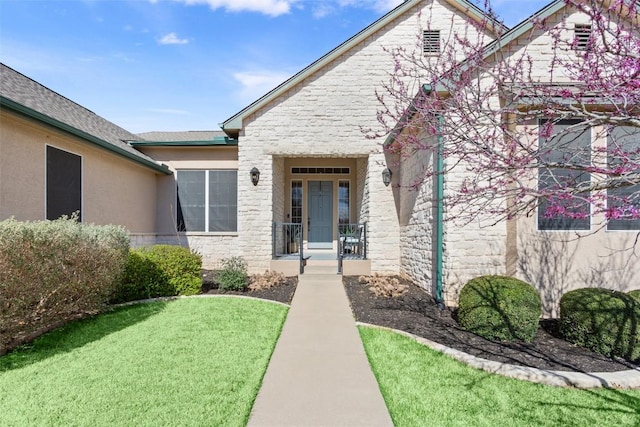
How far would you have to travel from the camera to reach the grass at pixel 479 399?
2955 mm

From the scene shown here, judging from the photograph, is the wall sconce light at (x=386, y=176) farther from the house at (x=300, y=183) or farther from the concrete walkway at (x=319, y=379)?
the concrete walkway at (x=319, y=379)

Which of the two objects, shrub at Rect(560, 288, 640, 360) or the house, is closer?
shrub at Rect(560, 288, 640, 360)

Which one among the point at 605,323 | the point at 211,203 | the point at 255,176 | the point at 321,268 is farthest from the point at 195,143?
the point at 605,323

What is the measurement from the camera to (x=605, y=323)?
4.40m

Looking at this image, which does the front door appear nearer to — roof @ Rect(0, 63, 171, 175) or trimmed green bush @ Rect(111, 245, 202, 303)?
roof @ Rect(0, 63, 171, 175)

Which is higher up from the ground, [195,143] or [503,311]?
[195,143]

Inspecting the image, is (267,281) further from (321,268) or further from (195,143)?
(195,143)

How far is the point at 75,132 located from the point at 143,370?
5716mm

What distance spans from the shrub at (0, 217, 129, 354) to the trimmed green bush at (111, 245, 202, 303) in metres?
0.82

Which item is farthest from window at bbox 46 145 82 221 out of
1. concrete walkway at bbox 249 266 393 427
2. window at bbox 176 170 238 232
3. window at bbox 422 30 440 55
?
window at bbox 422 30 440 55

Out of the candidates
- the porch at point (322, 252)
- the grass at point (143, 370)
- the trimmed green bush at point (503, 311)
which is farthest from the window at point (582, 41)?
the porch at point (322, 252)

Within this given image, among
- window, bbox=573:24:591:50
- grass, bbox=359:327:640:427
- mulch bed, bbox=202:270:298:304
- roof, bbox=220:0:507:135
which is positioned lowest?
grass, bbox=359:327:640:427

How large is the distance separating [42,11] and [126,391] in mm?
8062

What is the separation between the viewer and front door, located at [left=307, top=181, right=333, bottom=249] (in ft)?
37.4
